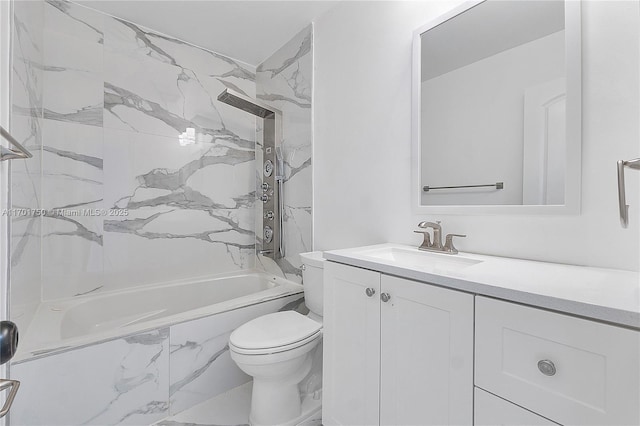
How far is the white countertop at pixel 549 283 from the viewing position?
1.96 feet

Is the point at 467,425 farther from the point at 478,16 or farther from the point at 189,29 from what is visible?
the point at 189,29

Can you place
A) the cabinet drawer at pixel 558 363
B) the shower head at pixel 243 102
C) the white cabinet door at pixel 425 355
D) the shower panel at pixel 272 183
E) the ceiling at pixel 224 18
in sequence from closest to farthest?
the cabinet drawer at pixel 558 363, the white cabinet door at pixel 425 355, the ceiling at pixel 224 18, the shower head at pixel 243 102, the shower panel at pixel 272 183

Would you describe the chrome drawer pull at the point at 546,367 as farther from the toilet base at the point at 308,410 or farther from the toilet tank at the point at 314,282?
the toilet base at the point at 308,410

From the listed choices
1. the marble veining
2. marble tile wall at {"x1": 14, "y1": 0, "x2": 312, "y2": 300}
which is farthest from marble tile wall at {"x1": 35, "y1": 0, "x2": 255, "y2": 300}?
the marble veining

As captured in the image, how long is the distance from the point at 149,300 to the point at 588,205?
2576mm

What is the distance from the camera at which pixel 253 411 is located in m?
1.47

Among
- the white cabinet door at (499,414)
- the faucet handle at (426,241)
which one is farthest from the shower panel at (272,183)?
the white cabinet door at (499,414)

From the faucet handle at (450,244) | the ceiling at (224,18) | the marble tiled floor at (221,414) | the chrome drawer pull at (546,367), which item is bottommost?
the marble tiled floor at (221,414)

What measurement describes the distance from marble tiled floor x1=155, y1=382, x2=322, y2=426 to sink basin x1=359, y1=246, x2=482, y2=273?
98 centimetres

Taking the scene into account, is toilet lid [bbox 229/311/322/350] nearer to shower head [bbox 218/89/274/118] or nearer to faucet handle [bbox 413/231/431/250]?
faucet handle [bbox 413/231/431/250]

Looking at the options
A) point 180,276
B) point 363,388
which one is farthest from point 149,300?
point 363,388

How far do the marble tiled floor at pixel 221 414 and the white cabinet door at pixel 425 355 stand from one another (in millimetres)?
791

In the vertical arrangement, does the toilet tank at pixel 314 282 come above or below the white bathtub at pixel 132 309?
above

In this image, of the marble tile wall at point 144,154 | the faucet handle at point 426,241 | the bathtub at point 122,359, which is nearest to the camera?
the bathtub at point 122,359
